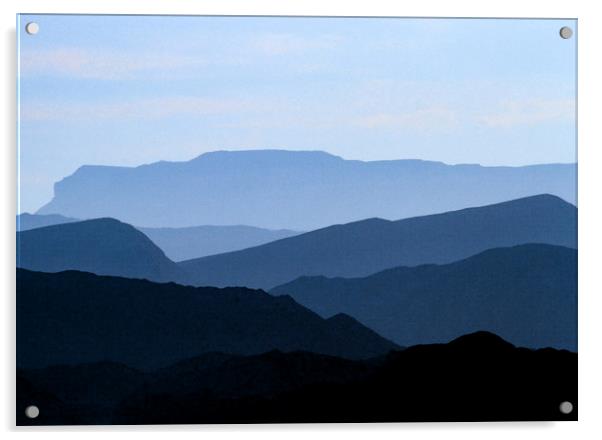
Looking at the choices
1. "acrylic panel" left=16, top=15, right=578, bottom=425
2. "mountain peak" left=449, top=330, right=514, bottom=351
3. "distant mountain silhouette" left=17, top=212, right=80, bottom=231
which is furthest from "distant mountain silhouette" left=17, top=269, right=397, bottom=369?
"mountain peak" left=449, top=330, right=514, bottom=351

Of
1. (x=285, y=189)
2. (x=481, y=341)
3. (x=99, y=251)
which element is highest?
(x=285, y=189)

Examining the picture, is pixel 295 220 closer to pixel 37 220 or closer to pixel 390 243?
pixel 390 243

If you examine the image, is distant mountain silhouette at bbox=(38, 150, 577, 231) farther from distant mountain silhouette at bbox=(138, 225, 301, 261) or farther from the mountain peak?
the mountain peak

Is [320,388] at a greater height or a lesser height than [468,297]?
lesser

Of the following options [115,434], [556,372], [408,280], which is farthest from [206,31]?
[556,372]

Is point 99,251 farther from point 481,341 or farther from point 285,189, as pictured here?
point 481,341

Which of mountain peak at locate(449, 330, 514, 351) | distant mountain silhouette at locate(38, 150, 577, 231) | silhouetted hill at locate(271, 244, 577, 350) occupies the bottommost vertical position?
mountain peak at locate(449, 330, 514, 351)

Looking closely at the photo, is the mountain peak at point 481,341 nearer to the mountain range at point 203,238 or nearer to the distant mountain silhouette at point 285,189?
the distant mountain silhouette at point 285,189
